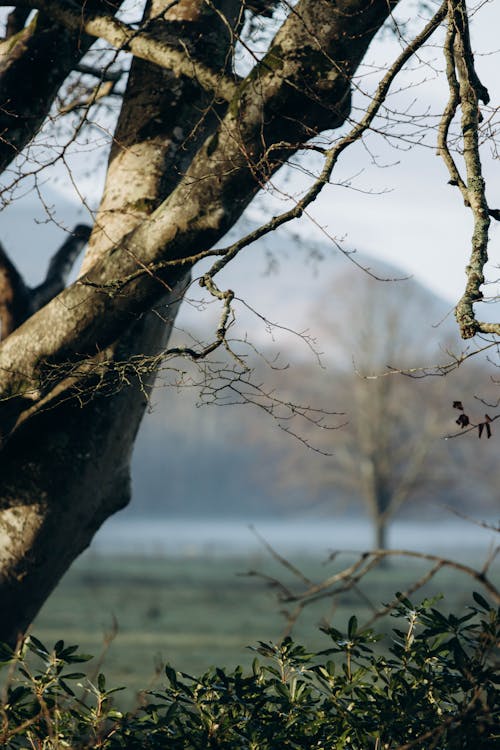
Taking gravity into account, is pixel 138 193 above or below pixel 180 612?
below

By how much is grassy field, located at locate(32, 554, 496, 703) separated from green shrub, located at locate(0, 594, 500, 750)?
8.80 feet

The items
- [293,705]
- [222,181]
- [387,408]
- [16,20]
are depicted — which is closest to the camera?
[293,705]

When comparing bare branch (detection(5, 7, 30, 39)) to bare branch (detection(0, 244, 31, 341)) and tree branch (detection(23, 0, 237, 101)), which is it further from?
bare branch (detection(0, 244, 31, 341))

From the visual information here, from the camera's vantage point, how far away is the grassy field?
12789 mm

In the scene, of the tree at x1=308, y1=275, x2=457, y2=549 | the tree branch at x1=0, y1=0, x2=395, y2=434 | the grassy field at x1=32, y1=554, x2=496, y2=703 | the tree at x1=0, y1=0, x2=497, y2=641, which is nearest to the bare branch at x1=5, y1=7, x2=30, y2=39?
the tree at x1=0, y1=0, x2=497, y2=641

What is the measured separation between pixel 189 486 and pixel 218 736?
84.4m

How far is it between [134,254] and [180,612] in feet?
47.4

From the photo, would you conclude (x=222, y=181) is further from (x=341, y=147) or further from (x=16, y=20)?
(x=16, y=20)

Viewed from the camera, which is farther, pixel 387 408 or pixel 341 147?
pixel 387 408

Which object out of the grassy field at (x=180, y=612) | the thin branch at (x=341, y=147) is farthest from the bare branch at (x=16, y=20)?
the grassy field at (x=180, y=612)

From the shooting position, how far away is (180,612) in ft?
60.0

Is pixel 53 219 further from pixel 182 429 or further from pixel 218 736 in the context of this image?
pixel 182 429

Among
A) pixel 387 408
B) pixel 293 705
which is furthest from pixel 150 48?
pixel 387 408

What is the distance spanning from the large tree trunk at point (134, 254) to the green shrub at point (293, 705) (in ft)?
4.15
